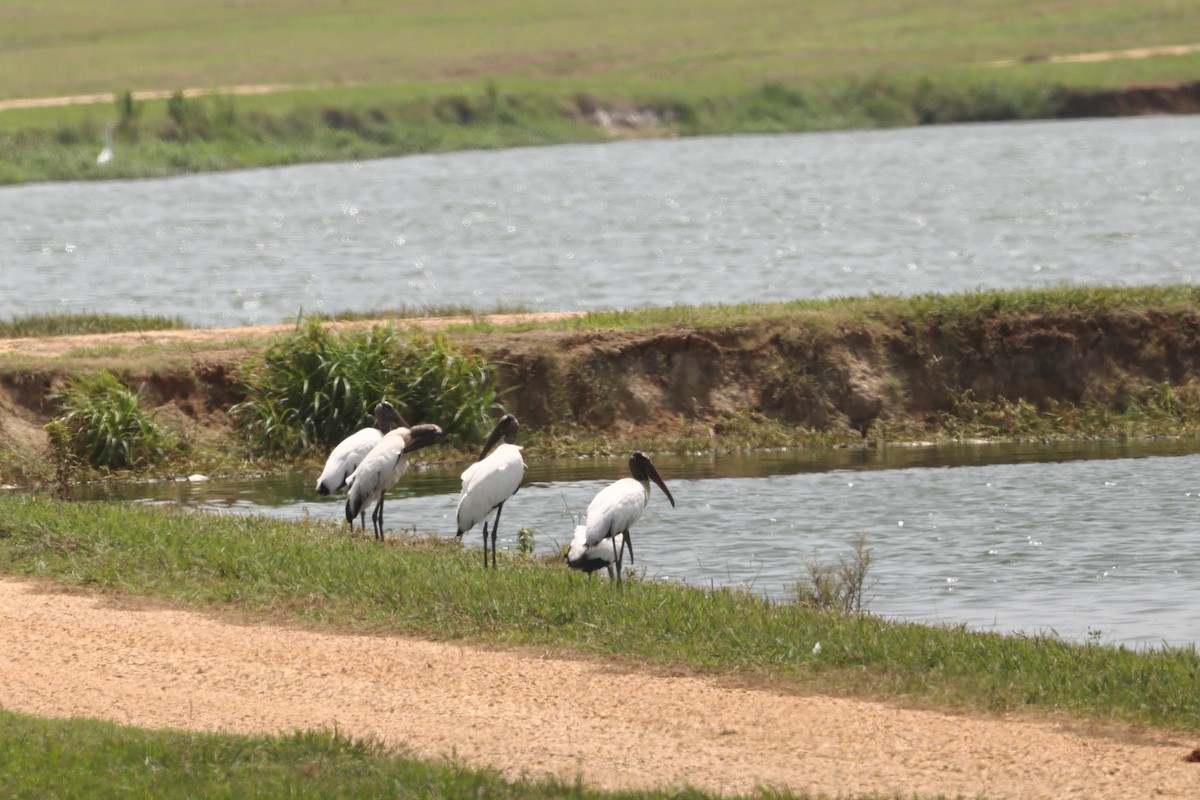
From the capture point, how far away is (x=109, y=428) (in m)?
22.4

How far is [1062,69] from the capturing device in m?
90.9

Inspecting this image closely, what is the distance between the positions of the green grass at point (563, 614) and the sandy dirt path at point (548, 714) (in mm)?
325

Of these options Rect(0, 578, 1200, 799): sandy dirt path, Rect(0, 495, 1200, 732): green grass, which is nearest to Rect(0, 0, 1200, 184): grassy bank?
Rect(0, 495, 1200, 732): green grass

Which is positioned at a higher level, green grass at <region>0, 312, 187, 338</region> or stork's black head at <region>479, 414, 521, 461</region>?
green grass at <region>0, 312, 187, 338</region>

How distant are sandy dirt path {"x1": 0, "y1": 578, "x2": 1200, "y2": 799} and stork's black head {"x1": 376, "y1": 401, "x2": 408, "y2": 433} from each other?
5.14m

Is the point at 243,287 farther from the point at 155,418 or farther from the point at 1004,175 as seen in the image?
the point at 1004,175

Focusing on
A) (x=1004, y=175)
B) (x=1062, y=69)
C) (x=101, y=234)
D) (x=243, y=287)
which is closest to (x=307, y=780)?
(x=243, y=287)

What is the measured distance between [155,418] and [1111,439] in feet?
36.2

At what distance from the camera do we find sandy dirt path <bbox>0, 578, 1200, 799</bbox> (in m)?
10.4

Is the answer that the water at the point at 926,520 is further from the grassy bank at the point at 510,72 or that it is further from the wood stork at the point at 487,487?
the grassy bank at the point at 510,72

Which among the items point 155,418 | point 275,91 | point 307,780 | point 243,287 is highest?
point 275,91

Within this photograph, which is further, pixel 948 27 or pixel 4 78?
pixel 948 27

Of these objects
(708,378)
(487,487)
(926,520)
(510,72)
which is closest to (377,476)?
(487,487)

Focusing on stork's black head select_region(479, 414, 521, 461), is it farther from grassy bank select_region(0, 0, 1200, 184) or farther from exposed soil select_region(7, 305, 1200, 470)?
grassy bank select_region(0, 0, 1200, 184)
